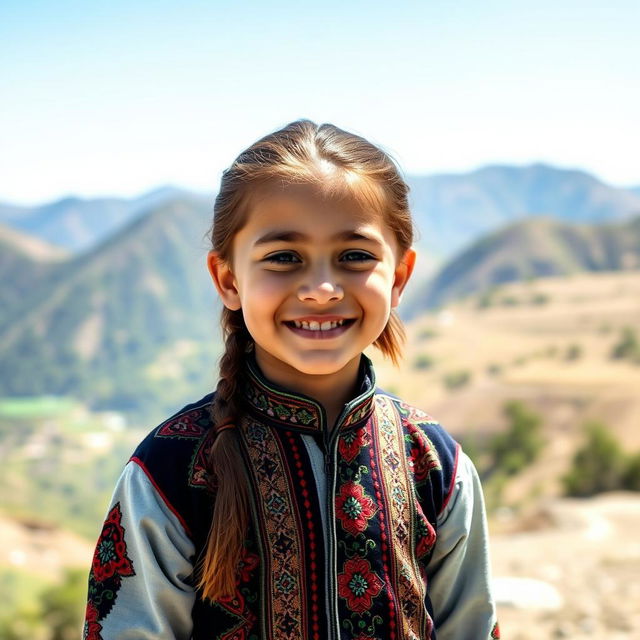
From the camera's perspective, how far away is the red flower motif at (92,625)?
1312 mm

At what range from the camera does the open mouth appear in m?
1.42

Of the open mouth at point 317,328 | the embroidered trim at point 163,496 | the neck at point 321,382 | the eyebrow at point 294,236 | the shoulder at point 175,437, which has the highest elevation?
the eyebrow at point 294,236

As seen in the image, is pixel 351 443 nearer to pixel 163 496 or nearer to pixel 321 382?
pixel 321 382

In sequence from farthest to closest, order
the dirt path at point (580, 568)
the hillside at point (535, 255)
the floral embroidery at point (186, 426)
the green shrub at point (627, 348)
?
the hillside at point (535, 255), the green shrub at point (627, 348), the dirt path at point (580, 568), the floral embroidery at point (186, 426)

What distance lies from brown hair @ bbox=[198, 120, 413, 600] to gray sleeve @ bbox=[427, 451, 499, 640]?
392 mm

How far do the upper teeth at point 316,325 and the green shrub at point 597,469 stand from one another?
843 inches

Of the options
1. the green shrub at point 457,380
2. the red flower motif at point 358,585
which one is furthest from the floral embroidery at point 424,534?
the green shrub at point 457,380

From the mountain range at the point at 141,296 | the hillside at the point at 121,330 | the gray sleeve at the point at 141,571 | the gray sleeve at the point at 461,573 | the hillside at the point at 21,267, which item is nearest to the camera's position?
the gray sleeve at the point at 141,571

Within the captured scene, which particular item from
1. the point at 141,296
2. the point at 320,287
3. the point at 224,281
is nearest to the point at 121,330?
the point at 141,296

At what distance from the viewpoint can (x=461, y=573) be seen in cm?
156

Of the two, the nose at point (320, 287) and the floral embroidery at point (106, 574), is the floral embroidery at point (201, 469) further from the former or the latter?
the nose at point (320, 287)

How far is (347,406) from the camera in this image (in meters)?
1.47

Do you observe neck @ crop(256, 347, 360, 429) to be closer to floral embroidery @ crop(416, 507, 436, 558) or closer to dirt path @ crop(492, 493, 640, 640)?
floral embroidery @ crop(416, 507, 436, 558)

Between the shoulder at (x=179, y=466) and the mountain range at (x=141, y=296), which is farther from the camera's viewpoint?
the mountain range at (x=141, y=296)
